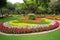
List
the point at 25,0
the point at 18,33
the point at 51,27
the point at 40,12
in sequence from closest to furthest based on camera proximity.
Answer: the point at 18,33, the point at 51,27, the point at 25,0, the point at 40,12

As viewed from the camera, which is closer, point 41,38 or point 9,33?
point 41,38

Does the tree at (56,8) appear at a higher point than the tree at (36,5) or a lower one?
lower

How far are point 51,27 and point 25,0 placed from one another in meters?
15.8

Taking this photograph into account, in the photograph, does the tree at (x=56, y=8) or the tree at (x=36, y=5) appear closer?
the tree at (x=36, y=5)

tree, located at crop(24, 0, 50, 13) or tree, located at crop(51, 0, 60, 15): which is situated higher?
tree, located at crop(24, 0, 50, 13)

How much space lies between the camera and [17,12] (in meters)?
32.2

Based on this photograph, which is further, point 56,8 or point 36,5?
point 56,8

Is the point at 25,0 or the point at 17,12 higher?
the point at 25,0

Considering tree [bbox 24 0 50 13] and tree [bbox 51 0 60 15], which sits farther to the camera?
tree [bbox 51 0 60 15]

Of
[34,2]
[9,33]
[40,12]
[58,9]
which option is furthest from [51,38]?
[58,9]

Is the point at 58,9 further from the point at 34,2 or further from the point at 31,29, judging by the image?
the point at 31,29

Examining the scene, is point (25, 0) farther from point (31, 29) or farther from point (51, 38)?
point (51, 38)

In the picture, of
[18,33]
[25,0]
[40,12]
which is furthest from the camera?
[40,12]

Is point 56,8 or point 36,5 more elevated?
point 36,5
